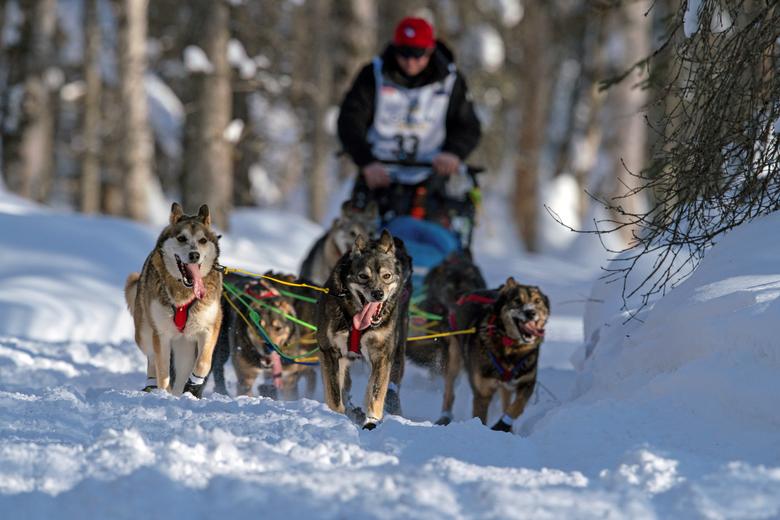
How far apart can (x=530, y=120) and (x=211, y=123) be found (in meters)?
10.4

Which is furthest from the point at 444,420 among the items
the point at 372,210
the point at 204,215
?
the point at 372,210

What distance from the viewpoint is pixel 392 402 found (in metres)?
6.19

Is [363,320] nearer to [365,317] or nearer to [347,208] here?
[365,317]

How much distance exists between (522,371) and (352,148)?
2.54 metres

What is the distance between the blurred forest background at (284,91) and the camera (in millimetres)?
14578

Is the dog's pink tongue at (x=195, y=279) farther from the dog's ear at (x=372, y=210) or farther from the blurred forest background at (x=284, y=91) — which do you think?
the dog's ear at (x=372, y=210)

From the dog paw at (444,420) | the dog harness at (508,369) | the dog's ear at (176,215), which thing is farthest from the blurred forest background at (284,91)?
the dog's ear at (176,215)

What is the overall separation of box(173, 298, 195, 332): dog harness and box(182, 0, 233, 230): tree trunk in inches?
368

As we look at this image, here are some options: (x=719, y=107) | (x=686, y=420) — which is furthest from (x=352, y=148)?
(x=686, y=420)

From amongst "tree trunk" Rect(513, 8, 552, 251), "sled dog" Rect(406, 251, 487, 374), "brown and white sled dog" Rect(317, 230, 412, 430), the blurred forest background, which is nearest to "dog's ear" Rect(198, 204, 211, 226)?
"brown and white sled dog" Rect(317, 230, 412, 430)

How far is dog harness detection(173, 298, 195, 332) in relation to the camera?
568cm

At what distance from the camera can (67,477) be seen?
12.1 feet

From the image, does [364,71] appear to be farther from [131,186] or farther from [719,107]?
[131,186]

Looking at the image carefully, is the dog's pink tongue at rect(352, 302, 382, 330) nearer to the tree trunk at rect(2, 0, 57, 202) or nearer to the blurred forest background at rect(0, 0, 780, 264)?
the blurred forest background at rect(0, 0, 780, 264)
